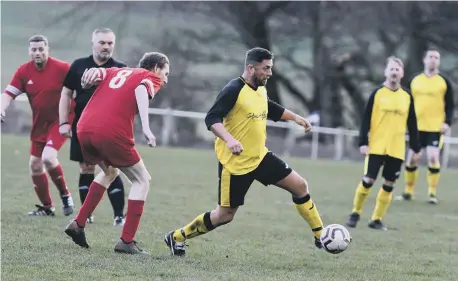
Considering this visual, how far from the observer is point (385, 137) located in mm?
10805

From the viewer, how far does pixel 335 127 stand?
28.1m

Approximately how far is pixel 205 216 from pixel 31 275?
1.83 metres

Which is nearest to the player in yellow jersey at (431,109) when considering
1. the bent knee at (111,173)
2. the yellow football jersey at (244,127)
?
the yellow football jersey at (244,127)

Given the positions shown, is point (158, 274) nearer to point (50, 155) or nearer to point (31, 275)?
point (31, 275)

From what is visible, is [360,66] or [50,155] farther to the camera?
[360,66]

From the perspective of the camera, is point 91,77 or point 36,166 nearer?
point 91,77

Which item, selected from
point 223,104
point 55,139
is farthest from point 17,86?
point 223,104

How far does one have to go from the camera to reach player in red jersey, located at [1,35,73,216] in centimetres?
998

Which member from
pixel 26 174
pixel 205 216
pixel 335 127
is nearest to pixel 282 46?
pixel 335 127

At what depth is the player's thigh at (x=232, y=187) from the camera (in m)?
7.76

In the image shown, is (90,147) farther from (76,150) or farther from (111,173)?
(76,150)

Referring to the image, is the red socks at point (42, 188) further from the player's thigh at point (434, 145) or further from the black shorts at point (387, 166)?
the player's thigh at point (434, 145)

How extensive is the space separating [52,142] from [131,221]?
8.44 feet

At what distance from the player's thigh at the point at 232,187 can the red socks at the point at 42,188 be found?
3.08 metres
